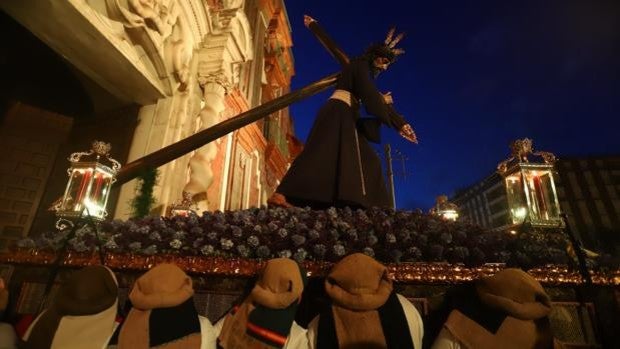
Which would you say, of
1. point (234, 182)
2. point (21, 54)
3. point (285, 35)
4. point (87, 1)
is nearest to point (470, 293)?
point (87, 1)

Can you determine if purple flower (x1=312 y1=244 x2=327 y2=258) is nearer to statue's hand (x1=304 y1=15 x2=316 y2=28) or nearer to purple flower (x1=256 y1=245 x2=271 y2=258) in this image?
purple flower (x1=256 y1=245 x2=271 y2=258)

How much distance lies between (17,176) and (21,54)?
221 cm

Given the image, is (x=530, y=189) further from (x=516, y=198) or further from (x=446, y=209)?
(x=446, y=209)

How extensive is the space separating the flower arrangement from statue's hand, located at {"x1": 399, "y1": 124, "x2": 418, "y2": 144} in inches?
38.5

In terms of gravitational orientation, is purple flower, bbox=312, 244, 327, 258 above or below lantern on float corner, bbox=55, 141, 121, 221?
below

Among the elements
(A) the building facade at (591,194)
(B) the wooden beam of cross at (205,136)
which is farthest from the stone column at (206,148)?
(A) the building facade at (591,194)

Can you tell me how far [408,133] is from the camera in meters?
3.42

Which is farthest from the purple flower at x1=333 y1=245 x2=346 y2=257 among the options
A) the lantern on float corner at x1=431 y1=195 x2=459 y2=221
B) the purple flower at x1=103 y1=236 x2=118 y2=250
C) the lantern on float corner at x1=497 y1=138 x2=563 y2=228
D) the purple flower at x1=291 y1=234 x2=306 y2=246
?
the lantern on float corner at x1=431 y1=195 x2=459 y2=221

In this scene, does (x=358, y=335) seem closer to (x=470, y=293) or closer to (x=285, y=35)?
(x=470, y=293)

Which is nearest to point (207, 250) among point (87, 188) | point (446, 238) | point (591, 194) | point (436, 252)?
point (87, 188)

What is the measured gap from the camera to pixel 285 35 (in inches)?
573

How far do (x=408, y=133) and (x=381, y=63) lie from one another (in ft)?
3.57

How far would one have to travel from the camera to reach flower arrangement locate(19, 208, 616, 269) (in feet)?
7.24

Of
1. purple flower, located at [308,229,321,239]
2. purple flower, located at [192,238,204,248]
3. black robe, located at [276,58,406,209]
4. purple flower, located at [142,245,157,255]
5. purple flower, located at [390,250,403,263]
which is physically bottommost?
purple flower, located at [142,245,157,255]
